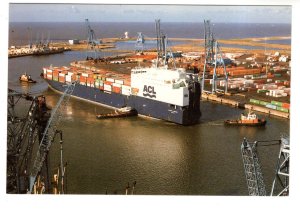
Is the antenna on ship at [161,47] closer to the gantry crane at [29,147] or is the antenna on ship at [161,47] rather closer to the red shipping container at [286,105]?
the red shipping container at [286,105]

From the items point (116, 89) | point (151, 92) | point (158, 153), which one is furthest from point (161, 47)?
point (158, 153)

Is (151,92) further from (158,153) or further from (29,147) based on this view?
(29,147)

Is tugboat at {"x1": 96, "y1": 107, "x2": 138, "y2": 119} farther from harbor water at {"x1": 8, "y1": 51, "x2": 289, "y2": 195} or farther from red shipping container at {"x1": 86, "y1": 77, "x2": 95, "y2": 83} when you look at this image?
red shipping container at {"x1": 86, "y1": 77, "x2": 95, "y2": 83}

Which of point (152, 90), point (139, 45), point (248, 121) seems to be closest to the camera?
point (248, 121)

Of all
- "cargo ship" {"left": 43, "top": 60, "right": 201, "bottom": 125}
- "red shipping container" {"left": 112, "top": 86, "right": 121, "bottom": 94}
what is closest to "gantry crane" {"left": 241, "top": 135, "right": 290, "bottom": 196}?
"cargo ship" {"left": 43, "top": 60, "right": 201, "bottom": 125}
